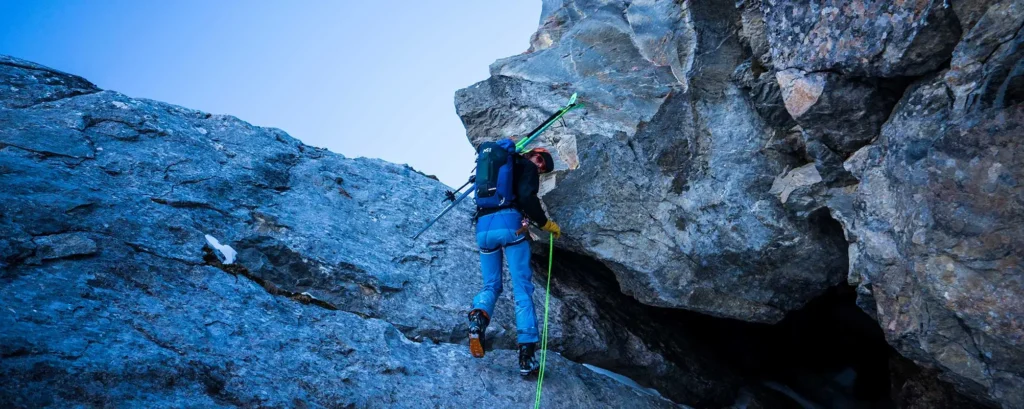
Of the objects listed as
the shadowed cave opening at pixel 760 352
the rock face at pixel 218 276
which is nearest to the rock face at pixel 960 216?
the shadowed cave opening at pixel 760 352

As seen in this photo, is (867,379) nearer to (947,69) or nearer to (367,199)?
(947,69)

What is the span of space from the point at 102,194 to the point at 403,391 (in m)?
5.09

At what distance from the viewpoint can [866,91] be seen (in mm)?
7148

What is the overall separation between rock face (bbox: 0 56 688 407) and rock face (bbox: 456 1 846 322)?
1.59 m

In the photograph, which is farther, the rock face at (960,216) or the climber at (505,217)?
the climber at (505,217)

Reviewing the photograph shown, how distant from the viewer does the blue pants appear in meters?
7.66

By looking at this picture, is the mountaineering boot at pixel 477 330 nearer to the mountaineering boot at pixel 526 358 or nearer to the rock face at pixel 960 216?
the mountaineering boot at pixel 526 358

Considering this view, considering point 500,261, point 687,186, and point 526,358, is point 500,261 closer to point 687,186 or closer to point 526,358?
point 526,358

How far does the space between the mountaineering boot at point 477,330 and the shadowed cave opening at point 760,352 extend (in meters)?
1.83

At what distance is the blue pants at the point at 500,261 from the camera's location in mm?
7660

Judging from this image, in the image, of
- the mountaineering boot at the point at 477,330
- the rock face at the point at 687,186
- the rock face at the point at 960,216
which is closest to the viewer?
the rock face at the point at 960,216

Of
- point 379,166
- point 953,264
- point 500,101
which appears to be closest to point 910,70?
point 953,264

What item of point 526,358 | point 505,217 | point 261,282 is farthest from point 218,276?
point 526,358

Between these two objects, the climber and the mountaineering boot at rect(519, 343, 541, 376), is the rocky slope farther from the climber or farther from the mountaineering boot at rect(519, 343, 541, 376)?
the mountaineering boot at rect(519, 343, 541, 376)
